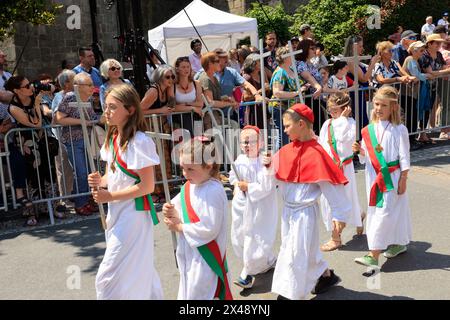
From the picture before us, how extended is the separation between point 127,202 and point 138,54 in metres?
4.80

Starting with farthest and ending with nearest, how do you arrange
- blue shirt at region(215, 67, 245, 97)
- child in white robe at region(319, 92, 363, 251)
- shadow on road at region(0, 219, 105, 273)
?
blue shirt at region(215, 67, 245, 97) → shadow on road at region(0, 219, 105, 273) → child in white robe at region(319, 92, 363, 251)

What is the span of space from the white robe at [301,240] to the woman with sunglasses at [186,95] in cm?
345

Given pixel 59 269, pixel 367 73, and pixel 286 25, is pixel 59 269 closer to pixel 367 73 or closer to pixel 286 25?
pixel 367 73

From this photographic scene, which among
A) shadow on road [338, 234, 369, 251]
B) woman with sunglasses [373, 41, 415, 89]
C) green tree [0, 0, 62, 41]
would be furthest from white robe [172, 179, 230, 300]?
green tree [0, 0, 62, 41]

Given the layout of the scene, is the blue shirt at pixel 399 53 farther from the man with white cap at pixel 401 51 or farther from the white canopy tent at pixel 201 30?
the white canopy tent at pixel 201 30

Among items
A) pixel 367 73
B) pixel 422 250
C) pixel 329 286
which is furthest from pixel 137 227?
pixel 367 73

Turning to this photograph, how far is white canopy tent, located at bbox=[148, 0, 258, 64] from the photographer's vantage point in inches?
577

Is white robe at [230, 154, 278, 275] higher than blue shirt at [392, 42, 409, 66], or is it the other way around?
blue shirt at [392, 42, 409, 66]

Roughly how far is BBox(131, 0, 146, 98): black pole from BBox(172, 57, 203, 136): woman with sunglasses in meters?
0.78

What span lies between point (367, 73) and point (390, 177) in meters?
4.73

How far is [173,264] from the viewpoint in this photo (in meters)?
5.32

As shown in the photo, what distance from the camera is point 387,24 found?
17.4m

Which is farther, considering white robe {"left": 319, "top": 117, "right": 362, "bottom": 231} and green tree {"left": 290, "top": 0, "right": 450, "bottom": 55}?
green tree {"left": 290, "top": 0, "right": 450, "bottom": 55}

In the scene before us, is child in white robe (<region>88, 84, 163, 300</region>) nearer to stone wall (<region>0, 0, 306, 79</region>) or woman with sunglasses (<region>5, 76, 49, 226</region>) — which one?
woman with sunglasses (<region>5, 76, 49, 226</region>)
